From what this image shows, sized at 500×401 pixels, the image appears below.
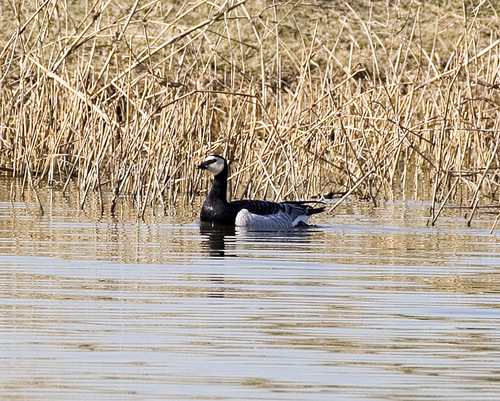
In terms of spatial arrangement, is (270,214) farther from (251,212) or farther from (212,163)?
(212,163)

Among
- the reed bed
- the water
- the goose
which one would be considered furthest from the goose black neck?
the water

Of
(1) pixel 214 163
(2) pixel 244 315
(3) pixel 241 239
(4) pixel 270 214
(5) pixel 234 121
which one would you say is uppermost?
(5) pixel 234 121

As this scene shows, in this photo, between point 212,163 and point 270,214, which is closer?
point 270,214

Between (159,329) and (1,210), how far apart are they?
6.65 meters

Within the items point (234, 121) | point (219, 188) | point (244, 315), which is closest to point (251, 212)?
point (219, 188)

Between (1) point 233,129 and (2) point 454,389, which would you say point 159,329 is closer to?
(2) point 454,389

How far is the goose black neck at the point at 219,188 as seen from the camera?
12445mm

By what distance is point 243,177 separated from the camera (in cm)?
1582

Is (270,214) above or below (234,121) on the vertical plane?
below

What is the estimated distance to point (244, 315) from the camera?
6191mm

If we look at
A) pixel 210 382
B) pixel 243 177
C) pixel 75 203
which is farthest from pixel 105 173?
pixel 210 382

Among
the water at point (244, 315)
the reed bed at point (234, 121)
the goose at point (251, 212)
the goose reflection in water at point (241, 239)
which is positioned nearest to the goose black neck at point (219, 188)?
the goose at point (251, 212)

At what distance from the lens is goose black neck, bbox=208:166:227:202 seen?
40.8 ft

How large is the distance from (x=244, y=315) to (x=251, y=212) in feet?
19.0
